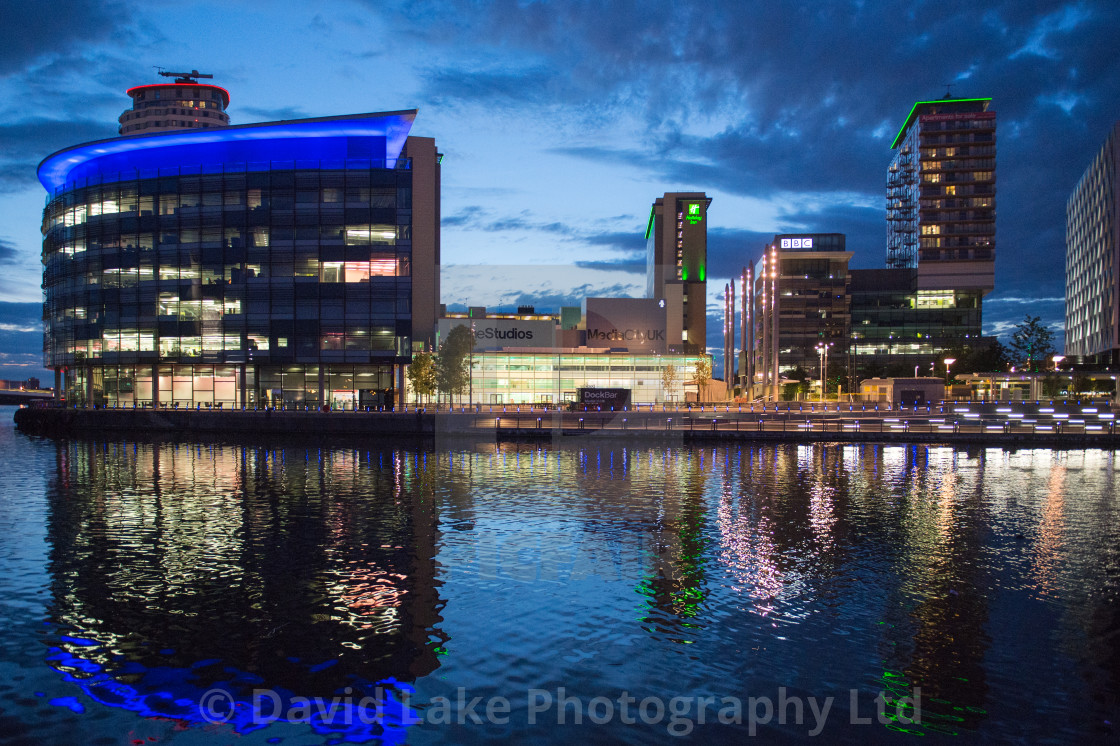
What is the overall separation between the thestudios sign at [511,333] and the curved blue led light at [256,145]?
3461cm

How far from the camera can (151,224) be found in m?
84.2

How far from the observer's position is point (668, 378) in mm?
113812

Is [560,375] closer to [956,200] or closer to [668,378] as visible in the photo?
[668,378]

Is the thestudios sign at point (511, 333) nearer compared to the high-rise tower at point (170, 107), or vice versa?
the thestudios sign at point (511, 333)

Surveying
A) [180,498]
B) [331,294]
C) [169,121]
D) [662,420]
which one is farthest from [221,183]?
[169,121]

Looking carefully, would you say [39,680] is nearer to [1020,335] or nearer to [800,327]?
[1020,335]

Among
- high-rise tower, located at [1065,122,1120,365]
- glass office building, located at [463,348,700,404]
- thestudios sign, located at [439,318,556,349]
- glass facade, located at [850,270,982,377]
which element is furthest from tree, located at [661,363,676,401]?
high-rise tower, located at [1065,122,1120,365]

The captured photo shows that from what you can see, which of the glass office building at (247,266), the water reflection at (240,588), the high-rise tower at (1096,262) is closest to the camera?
the water reflection at (240,588)

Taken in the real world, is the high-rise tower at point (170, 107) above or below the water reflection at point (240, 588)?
above

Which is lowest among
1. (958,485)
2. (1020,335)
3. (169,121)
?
(958,485)

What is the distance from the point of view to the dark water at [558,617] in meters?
10.4

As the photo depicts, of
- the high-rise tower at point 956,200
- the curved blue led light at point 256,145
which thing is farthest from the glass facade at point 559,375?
the high-rise tower at point 956,200

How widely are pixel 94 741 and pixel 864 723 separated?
35.5ft

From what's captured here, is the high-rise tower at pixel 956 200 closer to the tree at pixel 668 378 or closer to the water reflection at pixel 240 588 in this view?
the tree at pixel 668 378
